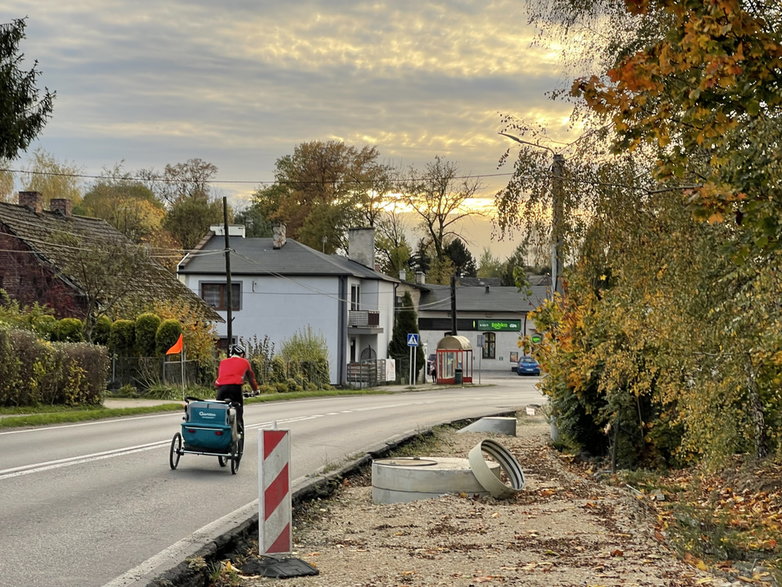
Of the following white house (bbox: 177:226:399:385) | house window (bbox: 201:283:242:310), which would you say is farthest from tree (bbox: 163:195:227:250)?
house window (bbox: 201:283:242:310)

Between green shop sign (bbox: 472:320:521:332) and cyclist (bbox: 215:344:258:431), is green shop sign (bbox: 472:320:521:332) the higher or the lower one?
the higher one

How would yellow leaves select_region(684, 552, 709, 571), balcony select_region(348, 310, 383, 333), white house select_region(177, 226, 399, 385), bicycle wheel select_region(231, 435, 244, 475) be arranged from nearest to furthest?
yellow leaves select_region(684, 552, 709, 571) → bicycle wheel select_region(231, 435, 244, 475) → white house select_region(177, 226, 399, 385) → balcony select_region(348, 310, 383, 333)

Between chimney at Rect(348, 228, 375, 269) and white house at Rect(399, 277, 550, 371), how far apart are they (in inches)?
775

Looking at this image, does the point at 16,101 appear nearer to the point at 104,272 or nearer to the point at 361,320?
the point at 104,272

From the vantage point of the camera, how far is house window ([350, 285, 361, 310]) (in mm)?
63344

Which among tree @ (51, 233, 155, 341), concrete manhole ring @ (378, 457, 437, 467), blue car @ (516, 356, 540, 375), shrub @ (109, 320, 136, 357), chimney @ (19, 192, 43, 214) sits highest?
chimney @ (19, 192, 43, 214)

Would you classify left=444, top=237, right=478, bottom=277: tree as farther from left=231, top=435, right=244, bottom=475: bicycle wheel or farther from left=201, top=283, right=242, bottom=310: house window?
left=231, top=435, right=244, bottom=475: bicycle wheel

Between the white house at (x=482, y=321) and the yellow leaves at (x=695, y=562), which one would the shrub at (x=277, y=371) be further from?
the white house at (x=482, y=321)

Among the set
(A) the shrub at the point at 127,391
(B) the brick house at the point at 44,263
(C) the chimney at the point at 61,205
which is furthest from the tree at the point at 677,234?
(C) the chimney at the point at 61,205

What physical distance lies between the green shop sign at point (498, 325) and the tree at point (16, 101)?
70.9 metres

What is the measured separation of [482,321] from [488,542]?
271 ft

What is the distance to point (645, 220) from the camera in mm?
11461

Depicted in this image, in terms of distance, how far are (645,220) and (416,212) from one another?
65124 millimetres

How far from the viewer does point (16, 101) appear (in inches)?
888
